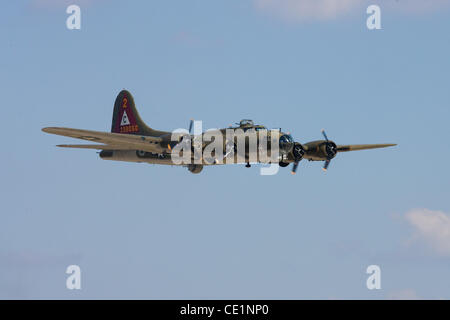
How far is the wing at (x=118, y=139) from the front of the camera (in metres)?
57.2

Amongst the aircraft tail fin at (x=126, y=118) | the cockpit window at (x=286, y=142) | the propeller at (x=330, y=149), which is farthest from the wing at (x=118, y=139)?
the propeller at (x=330, y=149)

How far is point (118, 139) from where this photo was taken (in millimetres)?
59781

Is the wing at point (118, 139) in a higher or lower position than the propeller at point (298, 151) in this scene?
higher

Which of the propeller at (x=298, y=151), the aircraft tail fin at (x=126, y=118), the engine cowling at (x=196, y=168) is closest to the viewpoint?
the propeller at (x=298, y=151)

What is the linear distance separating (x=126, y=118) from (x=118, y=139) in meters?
13.3

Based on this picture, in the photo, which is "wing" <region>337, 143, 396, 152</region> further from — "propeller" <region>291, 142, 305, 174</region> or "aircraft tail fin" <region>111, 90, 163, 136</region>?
"aircraft tail fin" <region>111, 90, 163, 136</region>

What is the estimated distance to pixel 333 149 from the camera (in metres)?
64.1

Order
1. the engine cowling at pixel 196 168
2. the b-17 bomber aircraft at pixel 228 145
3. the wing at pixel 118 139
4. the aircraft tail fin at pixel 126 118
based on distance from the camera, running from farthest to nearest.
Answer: the aircraft tail fin at pixel 126 118 < the engine cowling at pixel 196 168 < the b-17 bomber aircraft at pixel 228 145 < the wing at pixel 118 139

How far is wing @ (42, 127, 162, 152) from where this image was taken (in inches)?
2254

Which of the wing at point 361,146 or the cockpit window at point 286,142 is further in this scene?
the wing at point 361,146

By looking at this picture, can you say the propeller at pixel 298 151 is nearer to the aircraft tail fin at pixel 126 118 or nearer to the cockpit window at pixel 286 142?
the cockpit window at pixel 286 142

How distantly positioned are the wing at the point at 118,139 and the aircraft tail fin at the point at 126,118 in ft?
27.0
